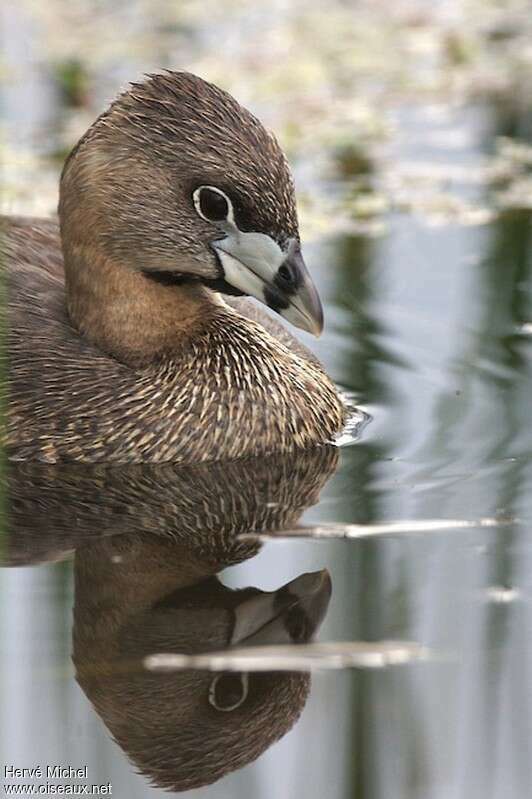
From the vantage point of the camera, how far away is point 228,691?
5.22 m

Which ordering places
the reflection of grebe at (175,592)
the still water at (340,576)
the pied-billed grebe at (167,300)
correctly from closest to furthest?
the still water at (340,576) → the reflection of grebe at (175,592) → the pied-billed grebe at (167,300)

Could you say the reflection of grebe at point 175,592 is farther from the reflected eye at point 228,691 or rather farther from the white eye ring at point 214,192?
the white eye ring at point 214,192

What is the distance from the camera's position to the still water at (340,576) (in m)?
4.99

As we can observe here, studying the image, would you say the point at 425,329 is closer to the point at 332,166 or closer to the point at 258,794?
the point at 332,166

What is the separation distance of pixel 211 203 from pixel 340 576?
1.64m

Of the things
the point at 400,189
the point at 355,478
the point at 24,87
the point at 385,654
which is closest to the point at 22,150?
the point at 24,87

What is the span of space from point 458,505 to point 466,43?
6.33 meters

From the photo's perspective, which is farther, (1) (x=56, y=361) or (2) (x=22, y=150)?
(2) (x=22, y=150)

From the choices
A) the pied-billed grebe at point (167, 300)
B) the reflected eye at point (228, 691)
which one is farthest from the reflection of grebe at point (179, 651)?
the pied-billed grebe at point (167, 300)

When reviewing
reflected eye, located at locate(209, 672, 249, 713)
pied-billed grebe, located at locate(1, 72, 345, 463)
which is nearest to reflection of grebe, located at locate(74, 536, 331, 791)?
reflected eye, located at locate(209, 672, 249, 713)

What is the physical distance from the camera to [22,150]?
426 inches

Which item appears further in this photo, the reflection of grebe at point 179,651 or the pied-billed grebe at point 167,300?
the pied-billed grebe at point 167,300

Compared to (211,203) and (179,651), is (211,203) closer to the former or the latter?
(211,203)

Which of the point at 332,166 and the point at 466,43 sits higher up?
the point at 466,43
